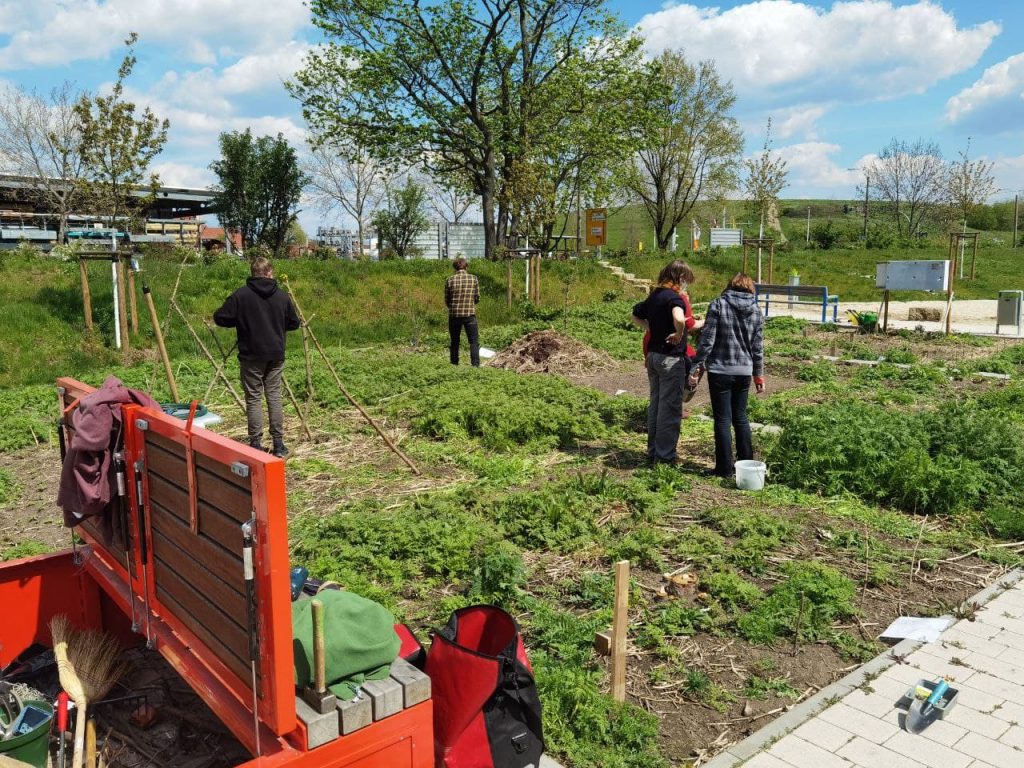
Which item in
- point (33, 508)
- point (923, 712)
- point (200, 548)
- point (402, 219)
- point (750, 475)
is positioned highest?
point (402, 219)

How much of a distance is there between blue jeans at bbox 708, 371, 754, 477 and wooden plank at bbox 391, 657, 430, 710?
4836 mm

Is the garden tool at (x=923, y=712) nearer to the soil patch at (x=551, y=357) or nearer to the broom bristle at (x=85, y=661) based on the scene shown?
the broom bristle at (x=85, y=661)

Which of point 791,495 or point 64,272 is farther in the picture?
point 64,272

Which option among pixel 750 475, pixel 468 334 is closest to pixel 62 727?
pixel 750 475

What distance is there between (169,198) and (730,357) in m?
41.5

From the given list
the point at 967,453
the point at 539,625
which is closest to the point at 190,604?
the point at 539,625

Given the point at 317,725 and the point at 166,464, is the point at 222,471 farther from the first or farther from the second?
the point at 317,725

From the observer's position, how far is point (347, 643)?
2742 millimetres

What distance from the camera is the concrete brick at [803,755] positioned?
3305 millimetres

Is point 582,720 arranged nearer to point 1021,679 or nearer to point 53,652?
point 1021,679

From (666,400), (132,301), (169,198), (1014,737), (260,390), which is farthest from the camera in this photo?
(169,198)

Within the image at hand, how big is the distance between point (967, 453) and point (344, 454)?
6.00 meters

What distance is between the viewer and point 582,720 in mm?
3551

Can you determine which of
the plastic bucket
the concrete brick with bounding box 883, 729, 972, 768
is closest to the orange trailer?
the plastic bucket
